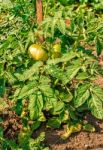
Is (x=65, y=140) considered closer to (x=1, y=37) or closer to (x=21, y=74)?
(x=21, y=74)

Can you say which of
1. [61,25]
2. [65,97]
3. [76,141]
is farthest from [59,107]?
[61,25]

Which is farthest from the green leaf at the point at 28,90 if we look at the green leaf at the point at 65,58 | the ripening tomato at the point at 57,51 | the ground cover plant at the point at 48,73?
the ripening tomato at the point at 57,51

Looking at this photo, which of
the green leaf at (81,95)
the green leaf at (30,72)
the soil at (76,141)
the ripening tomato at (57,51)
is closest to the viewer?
the green leaf at (81,95)

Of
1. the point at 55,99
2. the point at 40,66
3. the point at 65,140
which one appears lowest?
the point at 65,140

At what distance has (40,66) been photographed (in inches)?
116

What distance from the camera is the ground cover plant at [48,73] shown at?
2770 mm

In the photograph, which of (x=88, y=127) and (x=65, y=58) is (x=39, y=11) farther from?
(x=88, y=127)

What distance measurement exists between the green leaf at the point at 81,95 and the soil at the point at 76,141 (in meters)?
0.63

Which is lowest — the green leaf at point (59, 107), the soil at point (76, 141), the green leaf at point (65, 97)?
the soil at point (76, 141)

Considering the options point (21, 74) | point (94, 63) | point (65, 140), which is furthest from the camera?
point (65, 140)

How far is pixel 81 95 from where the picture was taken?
2.73 metres

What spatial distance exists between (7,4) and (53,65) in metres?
1.47

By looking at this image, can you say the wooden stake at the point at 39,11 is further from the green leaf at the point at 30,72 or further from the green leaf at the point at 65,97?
the green leaf at the point at 65,97

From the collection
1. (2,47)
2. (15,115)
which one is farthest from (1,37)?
(15,115)
